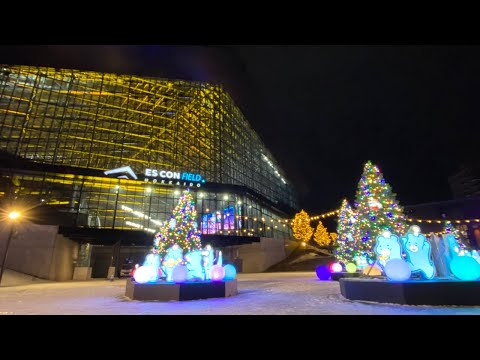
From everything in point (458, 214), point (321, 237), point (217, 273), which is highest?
point (458, 214)

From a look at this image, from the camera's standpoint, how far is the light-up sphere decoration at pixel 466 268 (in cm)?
834

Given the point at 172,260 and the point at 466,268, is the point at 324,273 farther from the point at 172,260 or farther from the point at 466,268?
the point at 172,260

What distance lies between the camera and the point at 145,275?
11.5 metres

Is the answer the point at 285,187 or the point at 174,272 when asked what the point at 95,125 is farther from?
the point at 285,187

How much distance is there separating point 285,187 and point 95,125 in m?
55.8

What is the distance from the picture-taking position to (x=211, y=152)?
154 feet

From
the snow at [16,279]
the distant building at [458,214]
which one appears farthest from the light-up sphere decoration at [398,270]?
the distant building at [458,214]

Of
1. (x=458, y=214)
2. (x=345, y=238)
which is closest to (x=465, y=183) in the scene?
(x=458, y=214)

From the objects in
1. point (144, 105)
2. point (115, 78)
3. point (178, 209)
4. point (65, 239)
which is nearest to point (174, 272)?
point (178, 209)

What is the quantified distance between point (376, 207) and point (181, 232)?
11.9 m

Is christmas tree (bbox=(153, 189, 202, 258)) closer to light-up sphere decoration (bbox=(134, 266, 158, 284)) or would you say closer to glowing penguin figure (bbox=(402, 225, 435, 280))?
light-up sphere decoration (bbox=(134, 266, 158, 284))

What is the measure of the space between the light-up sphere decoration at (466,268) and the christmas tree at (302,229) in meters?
50.7

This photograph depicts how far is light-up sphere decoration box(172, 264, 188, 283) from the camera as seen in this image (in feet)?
37.2

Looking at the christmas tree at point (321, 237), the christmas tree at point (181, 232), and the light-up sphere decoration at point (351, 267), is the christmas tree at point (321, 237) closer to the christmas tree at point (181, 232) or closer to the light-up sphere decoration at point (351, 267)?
the light-up sphere decoration at point (351, 267)
